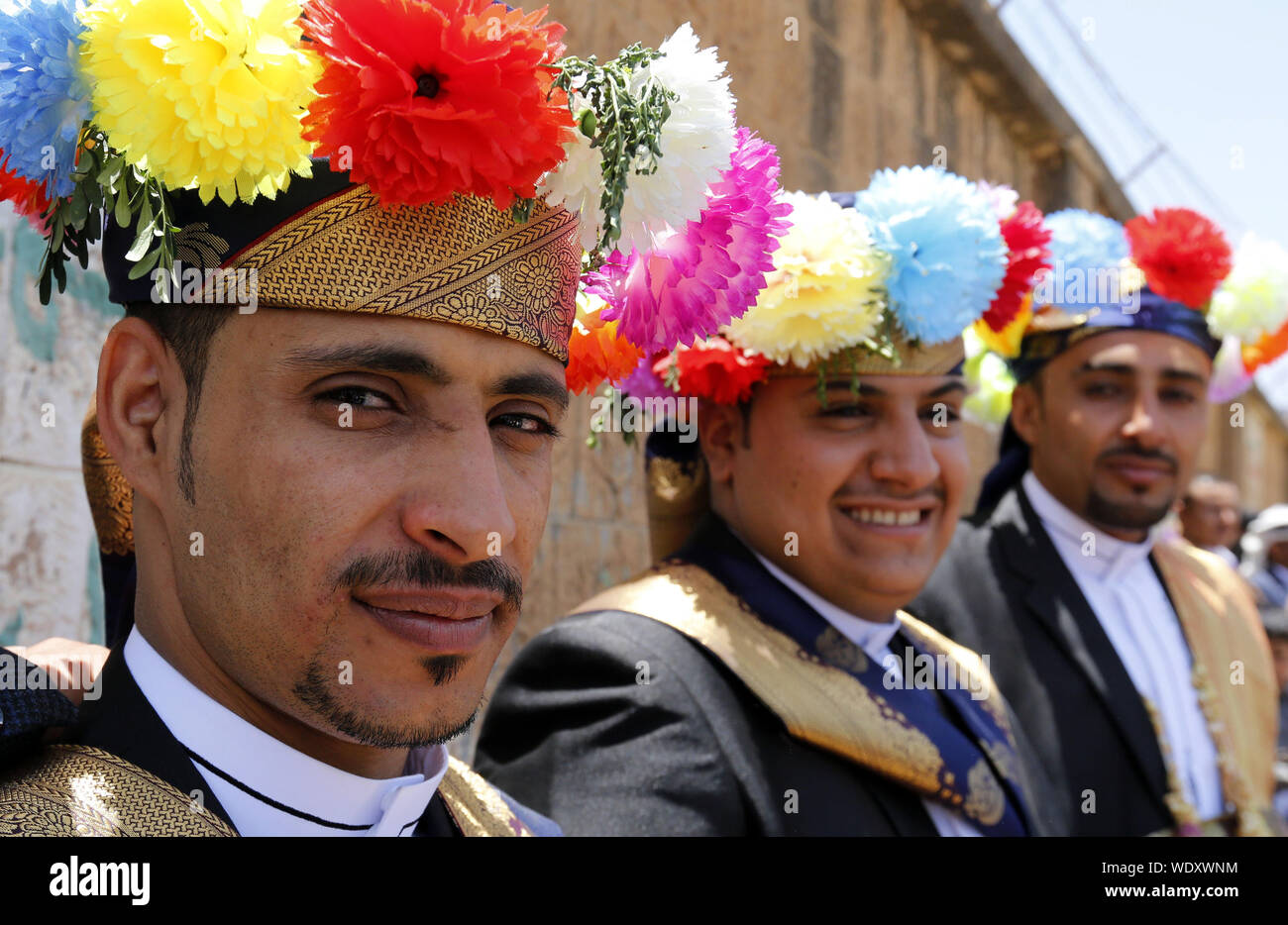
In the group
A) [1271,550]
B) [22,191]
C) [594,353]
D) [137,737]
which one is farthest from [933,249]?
[1271,550]

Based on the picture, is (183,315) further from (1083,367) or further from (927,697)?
(1083,367)

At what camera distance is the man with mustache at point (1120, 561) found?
4129 millimetres

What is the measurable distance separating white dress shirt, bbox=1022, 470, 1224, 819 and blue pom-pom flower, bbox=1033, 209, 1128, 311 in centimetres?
68

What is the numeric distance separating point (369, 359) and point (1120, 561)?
3.59 metres

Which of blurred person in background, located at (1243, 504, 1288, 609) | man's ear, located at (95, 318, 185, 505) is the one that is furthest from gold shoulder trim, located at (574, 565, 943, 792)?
blurred person in background, located at (1243, 504, 1288, 609)

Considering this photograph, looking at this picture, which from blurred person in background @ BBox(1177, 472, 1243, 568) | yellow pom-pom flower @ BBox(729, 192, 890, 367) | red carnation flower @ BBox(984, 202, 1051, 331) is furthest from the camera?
blurred person in background @ BBox(1177, 472, 1243, 568)

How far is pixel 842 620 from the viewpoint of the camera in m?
3.22

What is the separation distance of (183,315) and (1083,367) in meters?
3.53

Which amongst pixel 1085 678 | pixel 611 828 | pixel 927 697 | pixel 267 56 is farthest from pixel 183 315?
pixel 1085 678

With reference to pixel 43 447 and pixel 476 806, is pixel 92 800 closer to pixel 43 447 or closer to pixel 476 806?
pixel 476 806

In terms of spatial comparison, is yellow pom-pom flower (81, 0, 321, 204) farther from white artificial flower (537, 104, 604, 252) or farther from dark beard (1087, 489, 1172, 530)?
dark beard (1087, 489, 1172, 530)

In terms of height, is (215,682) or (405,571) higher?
(405,571)

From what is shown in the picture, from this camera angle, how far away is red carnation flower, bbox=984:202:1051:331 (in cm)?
346

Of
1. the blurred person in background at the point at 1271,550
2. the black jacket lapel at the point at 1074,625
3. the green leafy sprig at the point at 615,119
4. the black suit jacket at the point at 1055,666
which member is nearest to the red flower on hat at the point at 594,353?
the green leafy sprig at the point at 615,119
